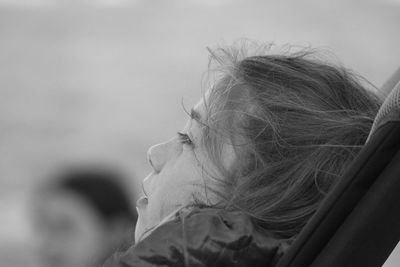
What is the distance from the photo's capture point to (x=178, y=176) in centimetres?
172

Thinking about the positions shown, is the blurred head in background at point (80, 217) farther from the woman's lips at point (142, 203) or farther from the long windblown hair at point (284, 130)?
the long windblown hair at point (284, 130)

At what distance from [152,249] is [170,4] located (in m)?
6.97

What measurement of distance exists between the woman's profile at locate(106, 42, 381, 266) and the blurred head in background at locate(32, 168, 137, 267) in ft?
2.47

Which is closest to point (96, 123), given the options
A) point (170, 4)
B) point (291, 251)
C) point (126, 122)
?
point (126, 122)

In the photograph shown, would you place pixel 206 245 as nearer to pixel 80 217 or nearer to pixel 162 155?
pixel 162 155

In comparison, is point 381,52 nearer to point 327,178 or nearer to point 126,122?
point 126,122

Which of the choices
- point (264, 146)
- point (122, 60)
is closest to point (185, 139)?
point (264, 146)

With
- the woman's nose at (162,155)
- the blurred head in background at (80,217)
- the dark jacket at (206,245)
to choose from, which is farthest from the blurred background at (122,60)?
the dark jacket at (206,245)

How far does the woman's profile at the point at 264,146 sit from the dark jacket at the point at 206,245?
0.6 inches

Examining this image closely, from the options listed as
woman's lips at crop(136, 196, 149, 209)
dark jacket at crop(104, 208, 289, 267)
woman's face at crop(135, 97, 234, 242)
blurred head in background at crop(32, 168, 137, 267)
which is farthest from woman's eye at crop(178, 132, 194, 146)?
blurred head in background at crop(32, 168, 137, 267)

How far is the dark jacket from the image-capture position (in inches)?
54.4

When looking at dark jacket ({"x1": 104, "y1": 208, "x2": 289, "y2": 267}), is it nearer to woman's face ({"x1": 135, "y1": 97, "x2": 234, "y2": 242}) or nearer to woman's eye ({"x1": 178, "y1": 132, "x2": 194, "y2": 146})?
woman's face ({"x1": 135, "y1": 97, "x2": 234, "y2": 242})

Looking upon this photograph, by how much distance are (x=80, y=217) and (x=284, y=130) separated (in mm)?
1094

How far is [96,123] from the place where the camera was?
6832 millimetres
